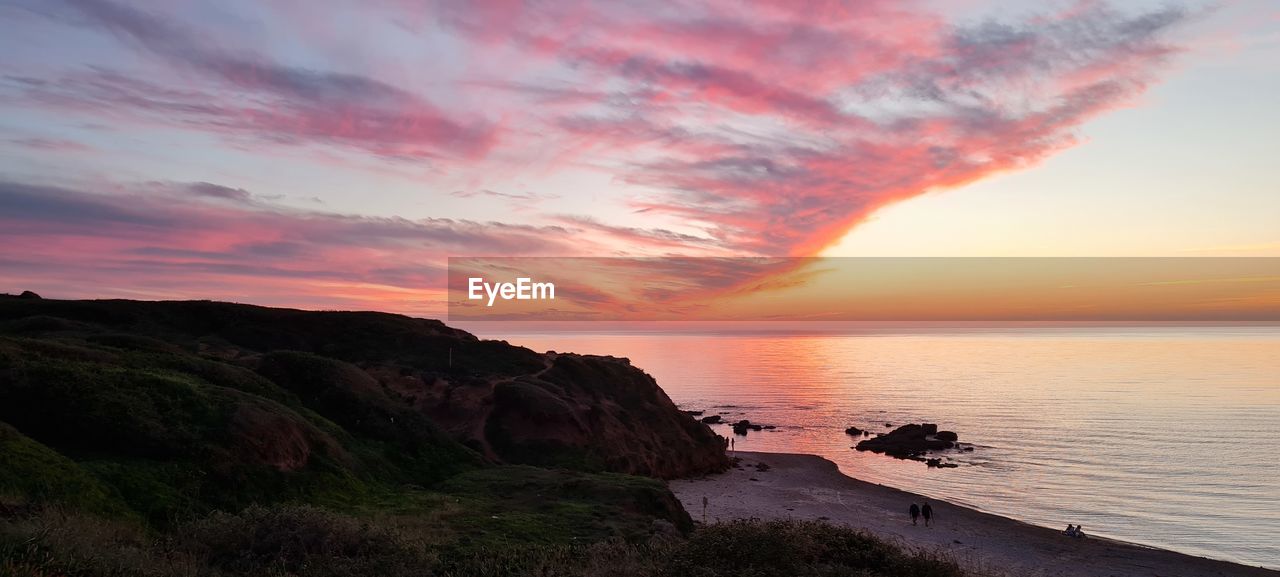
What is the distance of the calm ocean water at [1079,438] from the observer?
4703cm

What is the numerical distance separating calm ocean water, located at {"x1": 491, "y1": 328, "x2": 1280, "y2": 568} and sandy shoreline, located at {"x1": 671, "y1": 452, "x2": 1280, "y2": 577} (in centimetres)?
376

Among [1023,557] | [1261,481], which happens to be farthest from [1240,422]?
[1023,557]

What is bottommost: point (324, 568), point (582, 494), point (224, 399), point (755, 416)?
point (755, 416)

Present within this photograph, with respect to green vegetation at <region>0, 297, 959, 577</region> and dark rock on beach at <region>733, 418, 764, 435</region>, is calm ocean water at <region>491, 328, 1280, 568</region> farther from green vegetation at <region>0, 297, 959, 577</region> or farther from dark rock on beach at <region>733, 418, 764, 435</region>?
green vegetation at <region>0, 297, 959, 577</region>

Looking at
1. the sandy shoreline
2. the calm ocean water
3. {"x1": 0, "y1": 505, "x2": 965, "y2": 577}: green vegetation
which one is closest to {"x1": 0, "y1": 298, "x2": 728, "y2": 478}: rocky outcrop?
the sandy shoreline

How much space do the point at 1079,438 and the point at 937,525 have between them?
145 ft

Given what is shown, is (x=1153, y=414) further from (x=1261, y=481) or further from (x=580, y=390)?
(x=580, y=390)

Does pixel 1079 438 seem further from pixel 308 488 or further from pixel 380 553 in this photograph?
pixel 380 553

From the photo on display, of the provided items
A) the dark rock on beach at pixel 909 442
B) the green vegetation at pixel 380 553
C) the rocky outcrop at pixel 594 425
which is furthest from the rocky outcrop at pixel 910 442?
the green vegetation at pixel 380 553

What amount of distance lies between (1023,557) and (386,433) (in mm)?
33571

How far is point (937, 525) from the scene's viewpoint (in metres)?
43.6

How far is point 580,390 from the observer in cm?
6156

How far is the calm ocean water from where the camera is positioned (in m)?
47.0

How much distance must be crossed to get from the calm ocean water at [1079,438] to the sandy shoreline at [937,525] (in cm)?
376
